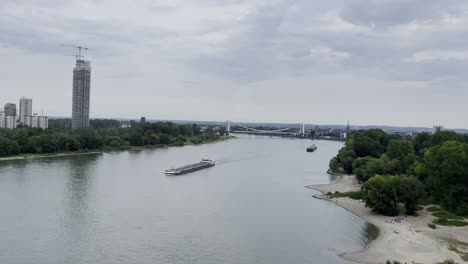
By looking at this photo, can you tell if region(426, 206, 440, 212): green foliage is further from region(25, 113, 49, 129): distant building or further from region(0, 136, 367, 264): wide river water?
region(25, 113, 49, 129): distant building

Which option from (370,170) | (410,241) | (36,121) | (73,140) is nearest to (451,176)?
(410,241)

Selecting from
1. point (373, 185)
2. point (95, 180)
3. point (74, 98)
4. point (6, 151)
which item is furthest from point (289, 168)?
point (74, 98)

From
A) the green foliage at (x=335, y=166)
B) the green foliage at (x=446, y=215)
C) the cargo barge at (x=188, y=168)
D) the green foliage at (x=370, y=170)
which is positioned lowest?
the cargo barge at (x=188, y=168)

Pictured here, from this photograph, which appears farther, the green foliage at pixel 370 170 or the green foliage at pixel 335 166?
the green foliage at pixel 335 166

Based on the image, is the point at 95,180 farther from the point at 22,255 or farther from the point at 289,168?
the point at 289,168

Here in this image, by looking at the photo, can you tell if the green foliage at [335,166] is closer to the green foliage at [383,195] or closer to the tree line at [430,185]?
the tree line at [430,185]

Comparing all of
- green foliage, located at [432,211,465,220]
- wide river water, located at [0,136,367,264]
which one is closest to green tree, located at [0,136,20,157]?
wide river water, located at [0,136,367,264]

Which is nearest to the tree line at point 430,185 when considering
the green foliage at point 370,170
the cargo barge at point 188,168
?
the green foliage at point 370,170

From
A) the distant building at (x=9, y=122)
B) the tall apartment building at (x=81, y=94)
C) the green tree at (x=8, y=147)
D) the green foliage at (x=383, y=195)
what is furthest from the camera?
the tall apartment building at (x=81, y=94)
